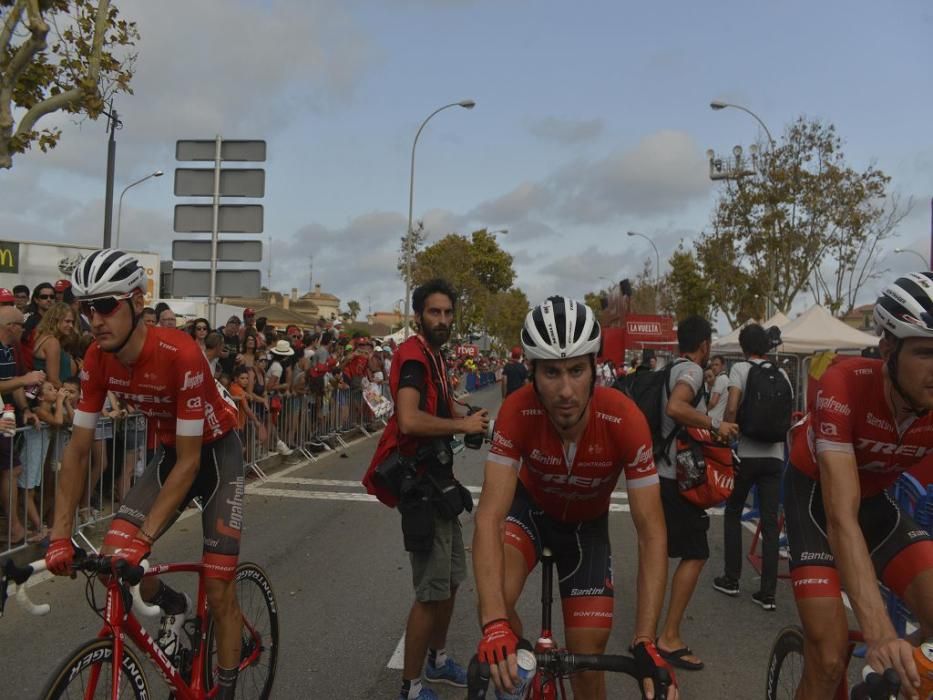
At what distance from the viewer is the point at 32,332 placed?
27.2 feet

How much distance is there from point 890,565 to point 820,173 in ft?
89.0

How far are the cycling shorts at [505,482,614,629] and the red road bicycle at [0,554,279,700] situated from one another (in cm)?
145

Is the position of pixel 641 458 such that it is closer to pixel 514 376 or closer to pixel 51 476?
pixel 51 476

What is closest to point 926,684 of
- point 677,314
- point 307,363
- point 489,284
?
point 307,363

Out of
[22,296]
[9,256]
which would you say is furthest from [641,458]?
[9,256]

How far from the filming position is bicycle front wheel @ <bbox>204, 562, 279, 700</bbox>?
152 inches

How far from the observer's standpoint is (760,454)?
6.14 meters

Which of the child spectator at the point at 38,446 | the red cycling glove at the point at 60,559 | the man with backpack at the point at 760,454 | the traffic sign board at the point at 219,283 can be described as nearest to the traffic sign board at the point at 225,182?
the traffic sign board at the point at 219,283

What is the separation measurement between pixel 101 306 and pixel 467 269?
49913mm

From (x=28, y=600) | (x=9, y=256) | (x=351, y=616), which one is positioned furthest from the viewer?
(x=9, y=256)

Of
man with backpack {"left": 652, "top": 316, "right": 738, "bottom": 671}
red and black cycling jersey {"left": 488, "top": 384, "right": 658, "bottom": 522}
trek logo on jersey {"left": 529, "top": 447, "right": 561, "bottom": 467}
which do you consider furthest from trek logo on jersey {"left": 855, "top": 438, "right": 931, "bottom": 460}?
man with backpack {"left": 652, "top": 316, "right": 738, "bottom": 671}

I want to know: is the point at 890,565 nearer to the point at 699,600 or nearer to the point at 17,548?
the point at 699,600

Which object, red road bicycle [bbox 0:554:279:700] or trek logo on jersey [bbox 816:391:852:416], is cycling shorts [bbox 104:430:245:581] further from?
trek logo on jersey [bbox 816:391:852:416]

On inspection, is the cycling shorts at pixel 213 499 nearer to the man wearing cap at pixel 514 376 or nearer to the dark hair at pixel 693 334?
the dark hair at pixel 693 334
